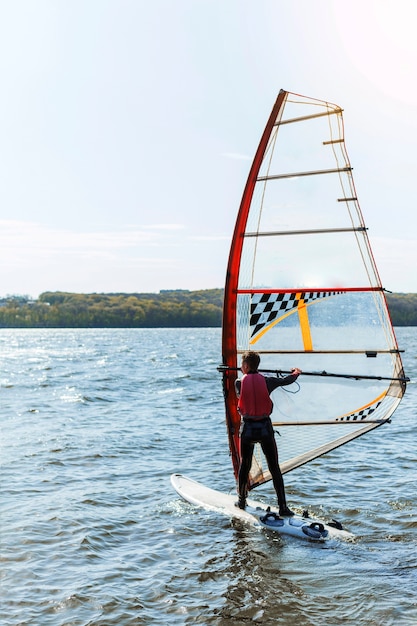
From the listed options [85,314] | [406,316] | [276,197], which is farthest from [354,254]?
[85,314]

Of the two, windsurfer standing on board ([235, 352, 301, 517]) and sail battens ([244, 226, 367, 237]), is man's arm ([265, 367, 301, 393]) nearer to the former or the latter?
windsurfer standing on board ([235, 352, 301, 517])

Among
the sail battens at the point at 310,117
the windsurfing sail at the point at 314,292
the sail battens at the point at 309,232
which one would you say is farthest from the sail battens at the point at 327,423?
the sail battens at the point at 310,117

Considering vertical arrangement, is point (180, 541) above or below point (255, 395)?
below

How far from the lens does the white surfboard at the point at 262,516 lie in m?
7.50

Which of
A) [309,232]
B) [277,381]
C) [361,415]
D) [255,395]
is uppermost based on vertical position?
[309,232]

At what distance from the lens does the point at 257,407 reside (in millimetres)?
7422

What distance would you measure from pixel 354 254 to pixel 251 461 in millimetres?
2718

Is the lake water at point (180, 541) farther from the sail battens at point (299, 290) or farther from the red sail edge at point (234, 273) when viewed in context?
the sail battens at point (299, 290)

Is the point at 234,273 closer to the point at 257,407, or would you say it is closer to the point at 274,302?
the point at 274,302

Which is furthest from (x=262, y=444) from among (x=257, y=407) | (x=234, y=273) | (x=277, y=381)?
(x=234, y=273)

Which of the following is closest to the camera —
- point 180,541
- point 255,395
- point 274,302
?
point 255,395

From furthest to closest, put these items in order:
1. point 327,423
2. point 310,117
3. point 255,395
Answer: point 327,423 < point 310,117 < point 255,395

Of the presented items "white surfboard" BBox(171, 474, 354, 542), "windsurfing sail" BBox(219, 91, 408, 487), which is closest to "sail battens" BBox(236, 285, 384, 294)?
"windsurfing sail" BBox(219, 91, 408, 487)

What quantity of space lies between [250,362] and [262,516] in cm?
196
